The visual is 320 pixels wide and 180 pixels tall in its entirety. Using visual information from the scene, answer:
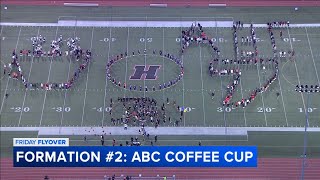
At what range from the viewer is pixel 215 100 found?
57938 mm

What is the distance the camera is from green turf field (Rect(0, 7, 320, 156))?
184ft

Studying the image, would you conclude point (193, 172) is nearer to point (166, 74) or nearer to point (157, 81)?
point (157, 81)

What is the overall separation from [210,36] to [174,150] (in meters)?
23.0

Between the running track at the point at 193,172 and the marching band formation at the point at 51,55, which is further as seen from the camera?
the marching band formation at the point at 51,55

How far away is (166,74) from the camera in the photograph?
6069cm

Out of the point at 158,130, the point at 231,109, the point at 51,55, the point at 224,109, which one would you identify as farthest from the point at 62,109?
the point at 231,109

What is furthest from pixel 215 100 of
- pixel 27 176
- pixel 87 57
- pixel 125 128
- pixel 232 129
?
pixel 27 176

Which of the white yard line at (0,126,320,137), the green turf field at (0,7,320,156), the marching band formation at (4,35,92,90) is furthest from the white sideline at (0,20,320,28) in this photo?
the white yard line at (0,126,320,137)

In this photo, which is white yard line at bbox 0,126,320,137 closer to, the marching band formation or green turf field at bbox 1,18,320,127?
green turf field at bbox 1,18,320,127

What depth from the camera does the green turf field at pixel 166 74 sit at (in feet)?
184

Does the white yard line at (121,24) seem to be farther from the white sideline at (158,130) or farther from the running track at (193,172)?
the running track at (193,172)

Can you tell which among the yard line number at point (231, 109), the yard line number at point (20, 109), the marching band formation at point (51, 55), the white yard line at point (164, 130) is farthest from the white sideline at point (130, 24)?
the white yard line at point (164, 130)

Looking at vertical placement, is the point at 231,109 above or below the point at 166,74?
below

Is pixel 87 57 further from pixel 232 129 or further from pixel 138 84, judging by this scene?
pixel 232 129
